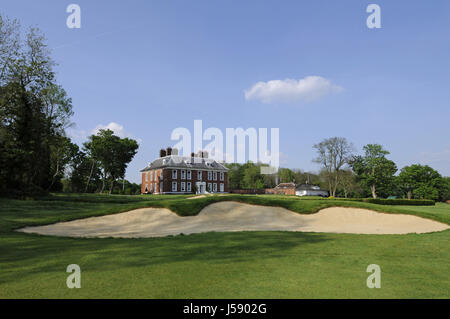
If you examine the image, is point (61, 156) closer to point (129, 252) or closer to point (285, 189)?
point (129, 252)

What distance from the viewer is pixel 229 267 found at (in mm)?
6426

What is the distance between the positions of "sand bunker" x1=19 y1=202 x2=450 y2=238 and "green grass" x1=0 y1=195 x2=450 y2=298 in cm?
477

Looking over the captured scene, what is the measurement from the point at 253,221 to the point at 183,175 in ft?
161

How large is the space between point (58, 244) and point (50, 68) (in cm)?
3072

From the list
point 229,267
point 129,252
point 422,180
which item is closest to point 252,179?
point 422,180

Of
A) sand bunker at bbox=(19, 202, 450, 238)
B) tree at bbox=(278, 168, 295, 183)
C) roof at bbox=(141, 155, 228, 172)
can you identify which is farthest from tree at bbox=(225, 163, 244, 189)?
sand bunker at bbox=(19, 202, 450, 238)

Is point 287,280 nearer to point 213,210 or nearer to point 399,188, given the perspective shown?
point 213,210

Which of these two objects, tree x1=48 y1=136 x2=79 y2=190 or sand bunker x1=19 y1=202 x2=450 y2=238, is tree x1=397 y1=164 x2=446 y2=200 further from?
tree x1=48 y1=136 x2=79 y2=190

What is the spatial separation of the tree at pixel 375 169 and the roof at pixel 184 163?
108 feet

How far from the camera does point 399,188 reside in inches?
3209

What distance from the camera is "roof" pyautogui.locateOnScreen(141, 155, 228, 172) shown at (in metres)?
64.4

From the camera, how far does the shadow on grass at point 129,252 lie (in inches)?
261

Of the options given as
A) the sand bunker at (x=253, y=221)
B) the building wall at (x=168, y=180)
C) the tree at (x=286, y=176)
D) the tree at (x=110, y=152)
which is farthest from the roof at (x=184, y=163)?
the tree at (x=286, y=176)
